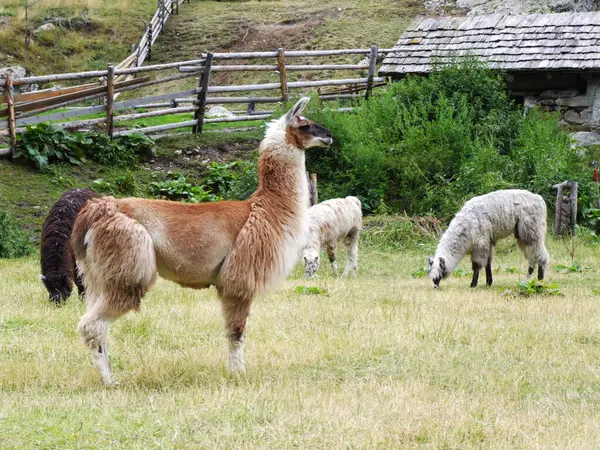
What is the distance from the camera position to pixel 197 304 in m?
10.2

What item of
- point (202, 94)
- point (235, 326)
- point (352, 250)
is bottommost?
point (352, 250)

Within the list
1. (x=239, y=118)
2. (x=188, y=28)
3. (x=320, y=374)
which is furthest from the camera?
(x=188, y=28)

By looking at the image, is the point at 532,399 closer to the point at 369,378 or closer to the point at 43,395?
the point at 369,378

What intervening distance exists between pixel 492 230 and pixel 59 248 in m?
5.85

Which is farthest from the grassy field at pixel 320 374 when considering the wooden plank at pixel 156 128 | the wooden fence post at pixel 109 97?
the wooden plank at pixel 156 128

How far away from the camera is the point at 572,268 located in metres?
13.3

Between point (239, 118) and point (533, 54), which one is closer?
point (533, 54)

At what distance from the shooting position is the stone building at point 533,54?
20703 mm

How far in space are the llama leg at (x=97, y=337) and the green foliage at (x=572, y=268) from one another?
852 cm

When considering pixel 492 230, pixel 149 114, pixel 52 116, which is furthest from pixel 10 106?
pixel 492 230

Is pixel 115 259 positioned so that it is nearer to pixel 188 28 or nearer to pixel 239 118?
pixel 239 118

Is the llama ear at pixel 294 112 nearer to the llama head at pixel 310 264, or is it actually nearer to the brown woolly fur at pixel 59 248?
the brown woolly fur at pixel 59 248

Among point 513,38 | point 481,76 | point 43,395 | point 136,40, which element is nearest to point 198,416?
point 43,395

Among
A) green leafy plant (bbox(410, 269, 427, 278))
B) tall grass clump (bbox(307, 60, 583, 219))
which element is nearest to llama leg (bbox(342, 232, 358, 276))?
green leafy plant (bbox(410, 269, 427, 278))
